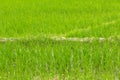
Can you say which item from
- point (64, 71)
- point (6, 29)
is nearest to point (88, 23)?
point (6, 29)

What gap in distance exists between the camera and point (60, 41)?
6086 millimetres

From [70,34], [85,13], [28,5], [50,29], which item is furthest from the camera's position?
[28,5]

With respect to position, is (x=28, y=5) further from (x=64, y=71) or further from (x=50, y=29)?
(x=64, y=71)

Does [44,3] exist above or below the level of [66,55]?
below

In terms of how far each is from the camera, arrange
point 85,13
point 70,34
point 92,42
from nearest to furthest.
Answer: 1. point 92,42
2. point 70,34
3. point 85,13

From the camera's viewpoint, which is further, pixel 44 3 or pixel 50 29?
pixel 44 3

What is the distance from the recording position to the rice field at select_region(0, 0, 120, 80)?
15.1 feet

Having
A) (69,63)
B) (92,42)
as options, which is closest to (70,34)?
(92,42)

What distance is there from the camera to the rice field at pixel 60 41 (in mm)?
4602

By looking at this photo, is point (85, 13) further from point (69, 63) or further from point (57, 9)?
point (69, 63)

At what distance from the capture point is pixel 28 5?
10.0 metres

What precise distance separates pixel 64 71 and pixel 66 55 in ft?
1.16

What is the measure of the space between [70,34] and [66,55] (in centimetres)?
171

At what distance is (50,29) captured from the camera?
A: 7113mm
